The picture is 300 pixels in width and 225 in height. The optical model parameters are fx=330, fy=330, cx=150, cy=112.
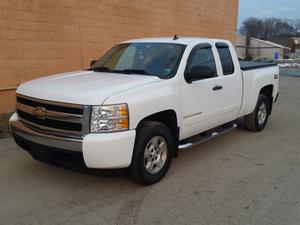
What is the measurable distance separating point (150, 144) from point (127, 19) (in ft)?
25.5

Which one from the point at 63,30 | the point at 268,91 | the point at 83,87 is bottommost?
the point at 268,91

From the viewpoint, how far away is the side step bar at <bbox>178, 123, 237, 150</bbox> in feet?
15.9

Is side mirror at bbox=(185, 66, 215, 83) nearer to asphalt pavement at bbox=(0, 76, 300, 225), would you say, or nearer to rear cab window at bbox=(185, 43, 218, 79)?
rear cab window at bbox=(185, 43, 218, 79)

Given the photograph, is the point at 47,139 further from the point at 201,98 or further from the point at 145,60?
the point at 201,98

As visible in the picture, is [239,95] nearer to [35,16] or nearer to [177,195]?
[177,195]

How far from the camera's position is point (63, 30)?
908 centimetres

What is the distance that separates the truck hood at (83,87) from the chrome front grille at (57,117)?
7 centimetres

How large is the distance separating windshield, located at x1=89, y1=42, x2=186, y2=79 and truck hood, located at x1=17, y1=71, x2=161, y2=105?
0.84 feet

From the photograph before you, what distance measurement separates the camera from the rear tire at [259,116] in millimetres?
6830

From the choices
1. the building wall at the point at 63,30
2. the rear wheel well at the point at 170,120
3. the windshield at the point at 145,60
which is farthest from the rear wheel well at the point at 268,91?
the building wall at the point at 63,30

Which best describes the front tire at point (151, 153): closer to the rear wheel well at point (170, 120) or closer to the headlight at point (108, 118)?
the rear wheel well at point (170, 120)

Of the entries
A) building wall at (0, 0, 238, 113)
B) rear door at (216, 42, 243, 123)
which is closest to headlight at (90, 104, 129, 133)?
rear door at (216, 42, 243, 123)

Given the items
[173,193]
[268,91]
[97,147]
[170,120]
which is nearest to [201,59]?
[170,120]

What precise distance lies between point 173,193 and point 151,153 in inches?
22.5
